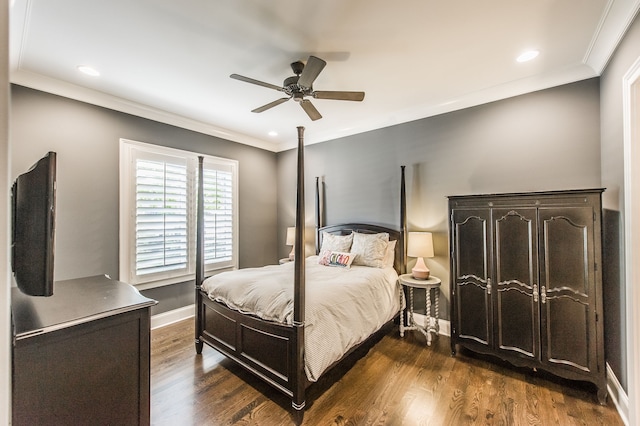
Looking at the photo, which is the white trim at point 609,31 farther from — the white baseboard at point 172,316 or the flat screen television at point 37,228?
the white baseboard at point 172,316

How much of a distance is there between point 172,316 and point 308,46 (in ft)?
11.9

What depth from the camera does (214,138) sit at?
423 cm

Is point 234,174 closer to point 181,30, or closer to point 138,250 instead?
point 138,250

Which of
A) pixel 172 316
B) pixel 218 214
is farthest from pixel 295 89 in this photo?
pixel 172 316

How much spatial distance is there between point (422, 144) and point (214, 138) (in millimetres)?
3059

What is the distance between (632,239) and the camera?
1837 millimetres

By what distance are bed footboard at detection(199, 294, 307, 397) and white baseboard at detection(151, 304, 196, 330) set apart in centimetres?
116

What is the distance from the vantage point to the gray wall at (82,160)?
8.78ft

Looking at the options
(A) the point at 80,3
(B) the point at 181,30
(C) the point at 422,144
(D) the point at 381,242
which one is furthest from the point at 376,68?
(A) the point at 80,3

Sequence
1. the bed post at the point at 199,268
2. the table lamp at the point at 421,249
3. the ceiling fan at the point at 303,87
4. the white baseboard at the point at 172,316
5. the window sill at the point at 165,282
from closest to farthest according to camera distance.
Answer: the ceiling fan at the point at 303,87
the bed post at the point at 199,268
the table lamp at the point at 421,249
the window sill at the point at 165,282
the white baseboard at the point at 172,316

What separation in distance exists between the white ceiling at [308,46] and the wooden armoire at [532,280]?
4.06 ft

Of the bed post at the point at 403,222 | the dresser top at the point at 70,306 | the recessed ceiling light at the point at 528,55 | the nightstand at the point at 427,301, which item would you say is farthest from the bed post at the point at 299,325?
the recessed ceiling light at the point at 528,55

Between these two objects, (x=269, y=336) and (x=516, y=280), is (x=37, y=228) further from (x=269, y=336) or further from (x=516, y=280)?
(x=516, y=280)

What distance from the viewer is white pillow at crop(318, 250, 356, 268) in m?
3.43
